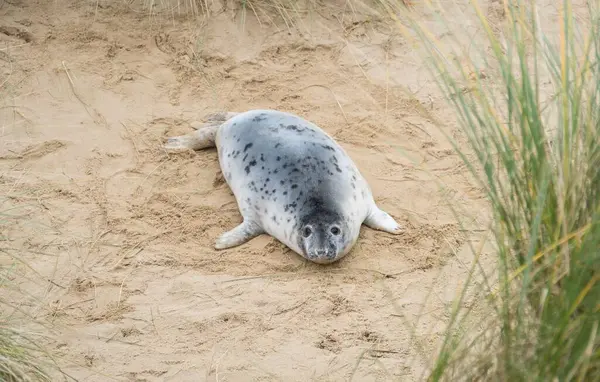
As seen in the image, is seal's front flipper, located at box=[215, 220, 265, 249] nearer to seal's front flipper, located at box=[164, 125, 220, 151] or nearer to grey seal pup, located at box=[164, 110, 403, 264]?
grey seal pup, located at box=[164, 110, 403, 264]

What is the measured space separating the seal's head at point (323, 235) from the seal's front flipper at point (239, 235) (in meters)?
0.33

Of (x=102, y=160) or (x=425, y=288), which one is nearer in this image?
(x=425, y=288)

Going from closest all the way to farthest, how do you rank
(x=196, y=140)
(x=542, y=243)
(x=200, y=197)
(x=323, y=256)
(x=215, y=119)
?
1. (x=542, y=243)
2. (x=323, y=256)
3. (x=200, y=197)
4. (x=196, y=140)
5. (x=215, y=119)

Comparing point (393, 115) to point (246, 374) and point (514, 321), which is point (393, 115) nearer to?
point (246, 374)

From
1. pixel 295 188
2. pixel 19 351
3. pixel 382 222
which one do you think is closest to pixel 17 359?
pixel 19 351

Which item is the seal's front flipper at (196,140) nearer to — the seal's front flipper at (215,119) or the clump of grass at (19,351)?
the seal's front flipper at (215,119)

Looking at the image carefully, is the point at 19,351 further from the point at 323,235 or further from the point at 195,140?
the point at 195,140

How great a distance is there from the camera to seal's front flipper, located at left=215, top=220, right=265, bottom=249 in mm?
5402

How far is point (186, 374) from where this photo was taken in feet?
13.8

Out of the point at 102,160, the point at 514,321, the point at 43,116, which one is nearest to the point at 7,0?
the point at 43,116

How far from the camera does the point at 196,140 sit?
6.30m

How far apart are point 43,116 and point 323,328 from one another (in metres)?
2.84

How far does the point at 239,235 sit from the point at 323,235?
52 cm

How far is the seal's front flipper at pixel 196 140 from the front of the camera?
628 cm
